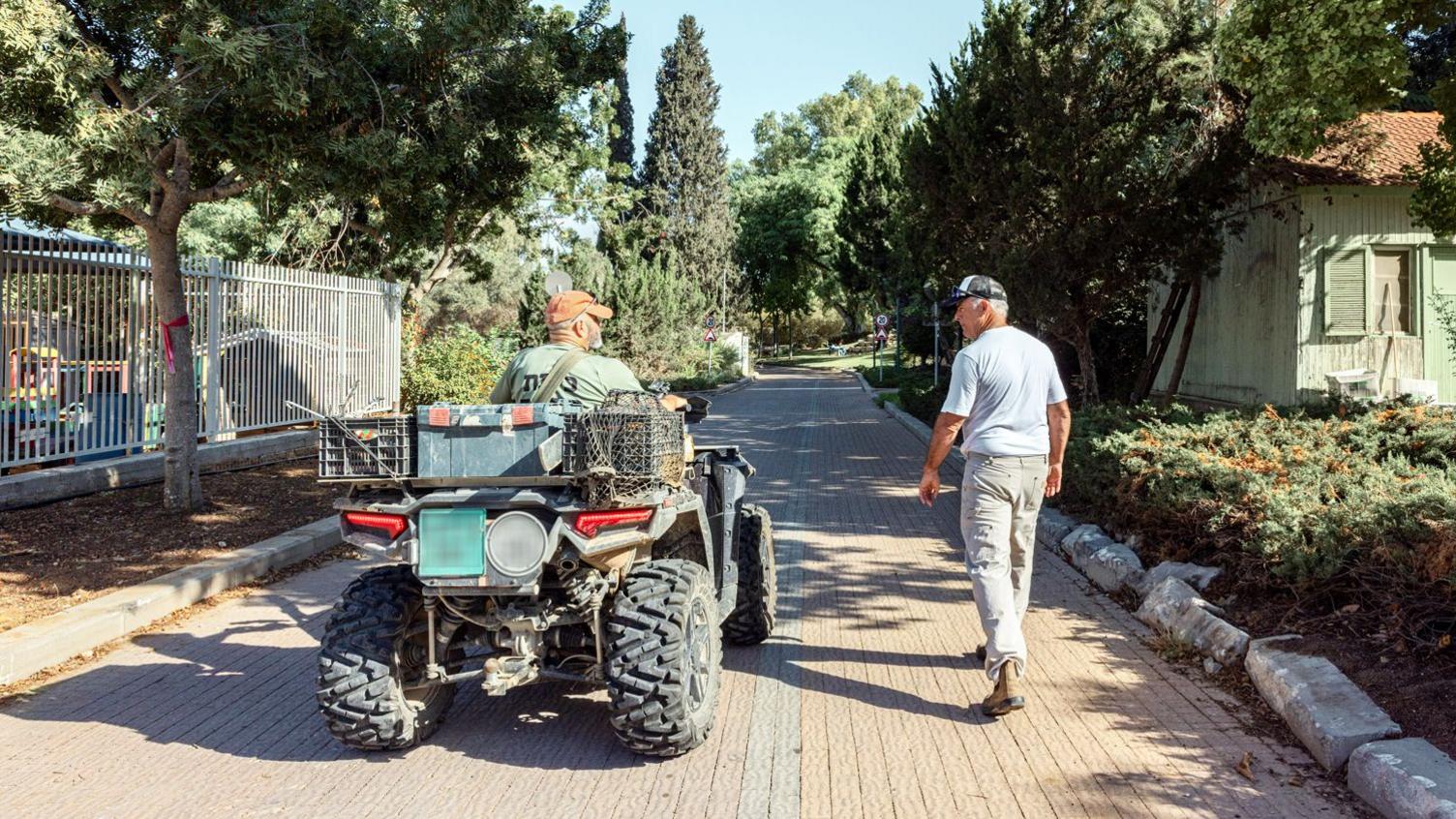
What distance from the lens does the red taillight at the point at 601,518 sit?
13.9 ft

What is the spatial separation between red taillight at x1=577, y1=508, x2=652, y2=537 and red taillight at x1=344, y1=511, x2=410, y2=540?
27.2 inches

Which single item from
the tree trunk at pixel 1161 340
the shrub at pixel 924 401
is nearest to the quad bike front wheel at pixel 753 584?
the tree trunk at pixel 1161 340

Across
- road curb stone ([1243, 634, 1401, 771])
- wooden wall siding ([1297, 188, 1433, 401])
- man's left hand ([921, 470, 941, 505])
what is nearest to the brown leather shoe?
man's left hand ([921, 470, 941, 505])

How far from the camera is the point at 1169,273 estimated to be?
19297 mm

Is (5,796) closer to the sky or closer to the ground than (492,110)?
closer to the ground

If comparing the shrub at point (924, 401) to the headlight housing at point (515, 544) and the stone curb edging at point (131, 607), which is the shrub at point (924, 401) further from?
the headlight housing at point (515, 544)

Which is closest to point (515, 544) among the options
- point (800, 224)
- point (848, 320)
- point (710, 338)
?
point (710, 338)

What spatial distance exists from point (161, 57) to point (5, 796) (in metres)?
6.67

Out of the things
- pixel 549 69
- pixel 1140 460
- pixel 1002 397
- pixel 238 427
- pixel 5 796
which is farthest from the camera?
pixel 238 427

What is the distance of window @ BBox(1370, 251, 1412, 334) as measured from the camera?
16.0 meters

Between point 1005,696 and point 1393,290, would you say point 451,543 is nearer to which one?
point 1005,696

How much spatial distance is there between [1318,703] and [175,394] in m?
9.38

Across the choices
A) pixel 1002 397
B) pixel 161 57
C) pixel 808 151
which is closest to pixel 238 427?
pixel 161 57

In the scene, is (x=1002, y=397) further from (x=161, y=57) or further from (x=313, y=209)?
(x=313, y=209)
